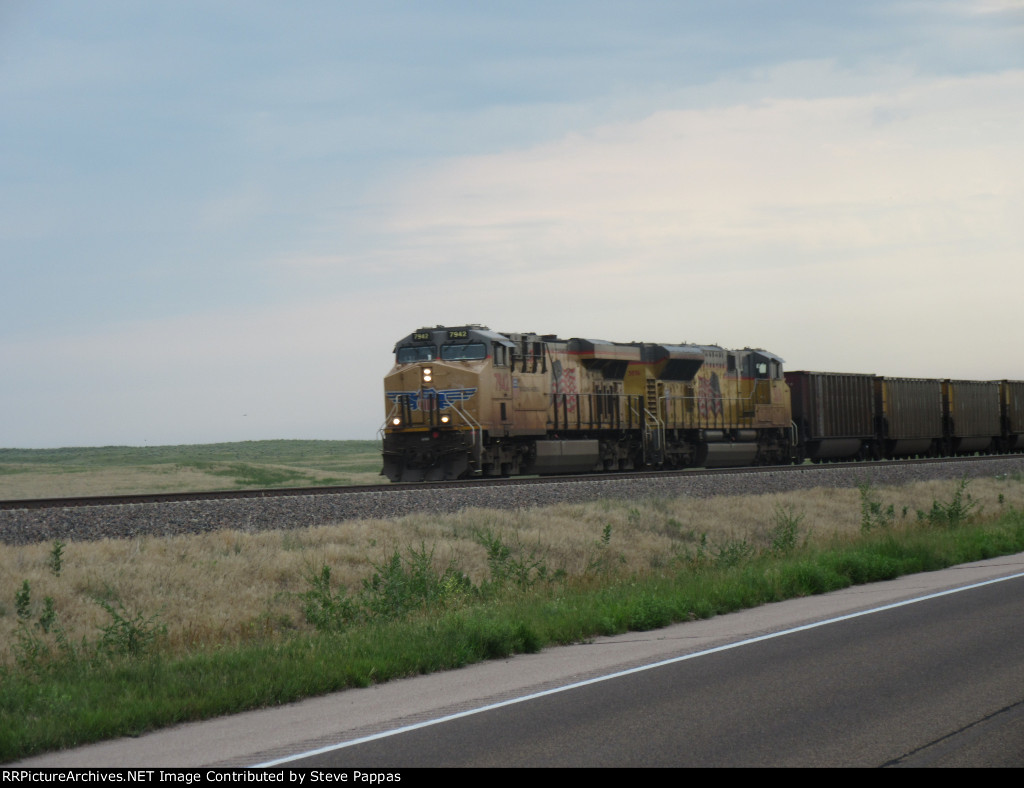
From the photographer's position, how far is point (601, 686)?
842 cm

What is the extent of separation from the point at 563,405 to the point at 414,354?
4.76 m

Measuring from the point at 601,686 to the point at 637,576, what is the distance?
8282 mm

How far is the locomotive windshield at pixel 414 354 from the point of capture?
3041cm

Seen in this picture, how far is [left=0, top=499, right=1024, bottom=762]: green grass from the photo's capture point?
8.32 meters

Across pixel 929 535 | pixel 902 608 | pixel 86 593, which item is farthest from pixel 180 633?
pixel 929 535

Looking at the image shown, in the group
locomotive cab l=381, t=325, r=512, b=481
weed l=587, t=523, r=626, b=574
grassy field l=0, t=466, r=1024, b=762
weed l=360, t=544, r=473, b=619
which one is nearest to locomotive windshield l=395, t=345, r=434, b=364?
locomotive cab l=381, t=325, r=512, b=481

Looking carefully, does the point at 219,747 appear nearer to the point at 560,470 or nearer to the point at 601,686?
the point at 601,686

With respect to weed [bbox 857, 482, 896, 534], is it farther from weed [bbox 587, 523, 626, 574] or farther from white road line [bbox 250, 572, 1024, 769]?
white road line [bbox 250, 572, 1024, 769]

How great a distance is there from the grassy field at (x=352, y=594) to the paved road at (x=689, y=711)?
0.52 m

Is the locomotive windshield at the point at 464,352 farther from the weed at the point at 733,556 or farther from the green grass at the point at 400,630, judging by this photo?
the weed at the point at 733,556

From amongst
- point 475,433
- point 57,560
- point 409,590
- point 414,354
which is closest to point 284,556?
point 409,590

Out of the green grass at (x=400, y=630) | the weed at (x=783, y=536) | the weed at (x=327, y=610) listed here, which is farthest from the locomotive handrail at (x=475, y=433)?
the weed at (x=327, y=610)

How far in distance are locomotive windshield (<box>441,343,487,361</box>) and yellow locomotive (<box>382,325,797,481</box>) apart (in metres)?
0.03

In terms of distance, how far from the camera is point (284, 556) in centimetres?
1634
